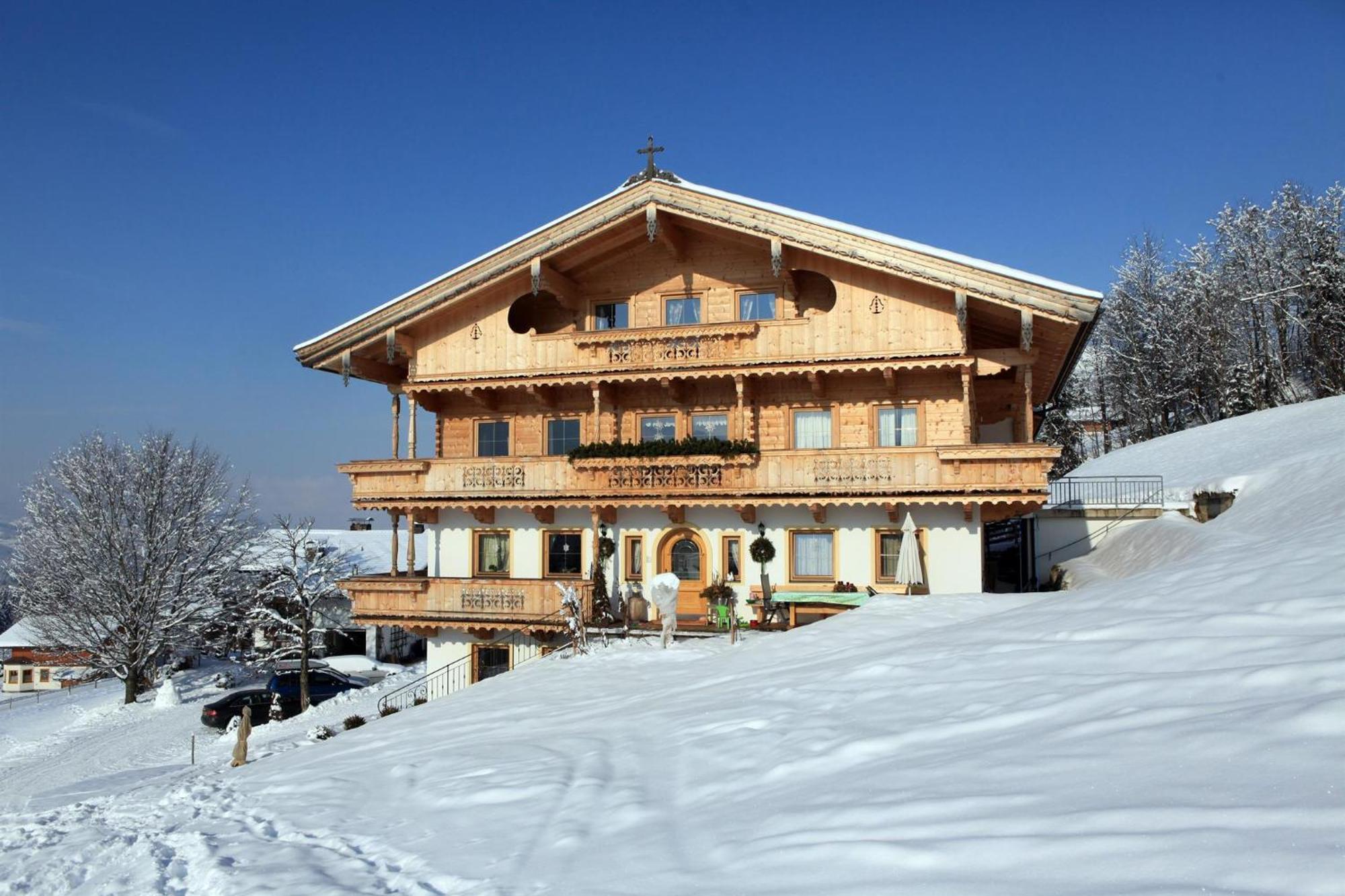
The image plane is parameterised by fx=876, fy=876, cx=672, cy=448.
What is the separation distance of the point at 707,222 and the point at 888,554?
390 inches

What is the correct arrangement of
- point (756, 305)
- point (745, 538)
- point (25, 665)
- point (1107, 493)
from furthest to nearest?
point (25, 665)
point (1107, 493)
point (756, 305)
point (745, 538)

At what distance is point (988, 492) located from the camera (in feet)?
67.4

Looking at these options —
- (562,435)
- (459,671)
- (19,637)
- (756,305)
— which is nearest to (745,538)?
(562,435)

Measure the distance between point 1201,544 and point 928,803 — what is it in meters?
14.0

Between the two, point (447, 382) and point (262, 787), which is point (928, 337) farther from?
point (262, 787)

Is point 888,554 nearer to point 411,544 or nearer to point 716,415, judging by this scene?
point 716,415

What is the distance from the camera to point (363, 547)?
183 feet

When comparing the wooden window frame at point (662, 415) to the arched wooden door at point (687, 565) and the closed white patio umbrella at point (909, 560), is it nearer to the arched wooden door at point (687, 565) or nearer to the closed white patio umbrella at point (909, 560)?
the arched wooden door at point (687, 565)

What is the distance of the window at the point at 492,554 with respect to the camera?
25406 millimetres

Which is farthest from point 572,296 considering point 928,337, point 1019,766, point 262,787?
point 1019,766

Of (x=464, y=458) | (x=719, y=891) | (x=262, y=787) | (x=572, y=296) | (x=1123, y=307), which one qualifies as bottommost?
(x=262, y=787)

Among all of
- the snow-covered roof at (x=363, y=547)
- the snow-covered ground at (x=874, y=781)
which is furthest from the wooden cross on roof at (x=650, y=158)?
the snow-covered roof at (x=363, y=547)

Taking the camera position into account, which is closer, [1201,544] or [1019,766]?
[1019,766]

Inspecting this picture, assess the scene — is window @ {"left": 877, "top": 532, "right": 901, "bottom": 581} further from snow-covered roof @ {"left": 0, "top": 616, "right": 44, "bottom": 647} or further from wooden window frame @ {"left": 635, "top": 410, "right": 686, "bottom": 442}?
snow-covered roof @ {"left": 0, "top": 616, "right": 44, "bottom": 647}
